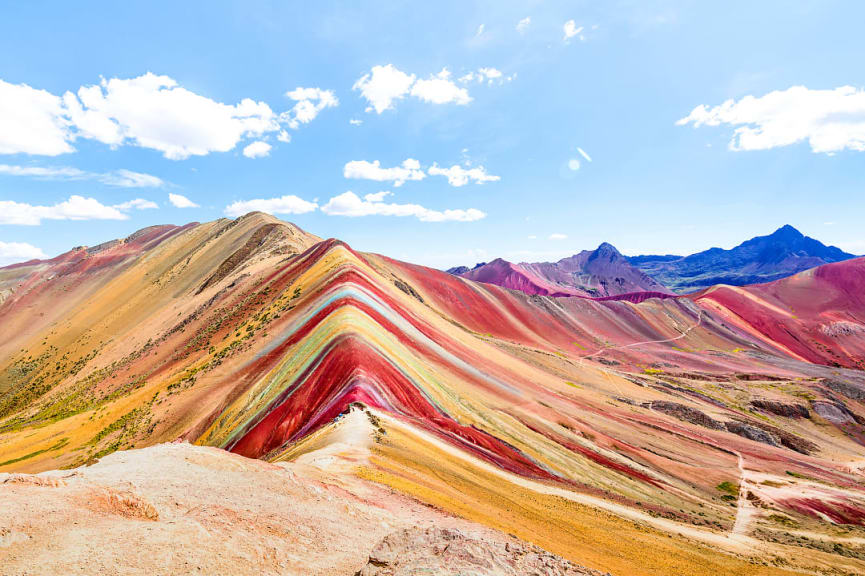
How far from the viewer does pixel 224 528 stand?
30.6ft

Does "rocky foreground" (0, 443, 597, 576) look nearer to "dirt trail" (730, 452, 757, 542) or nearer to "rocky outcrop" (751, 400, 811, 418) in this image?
"dirt trail" (730, 452, 757, 542)

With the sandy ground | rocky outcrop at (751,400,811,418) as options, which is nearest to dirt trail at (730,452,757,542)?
the sandy ground

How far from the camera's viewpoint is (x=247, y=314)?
1907 inches

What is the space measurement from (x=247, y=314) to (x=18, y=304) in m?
112

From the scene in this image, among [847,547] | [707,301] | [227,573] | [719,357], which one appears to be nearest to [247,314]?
[227,573]

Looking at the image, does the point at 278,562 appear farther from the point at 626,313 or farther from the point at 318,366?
the point at 626,313

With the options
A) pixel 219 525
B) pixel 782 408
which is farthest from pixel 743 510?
pixel 782 408

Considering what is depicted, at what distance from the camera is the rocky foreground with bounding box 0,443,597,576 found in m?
7.33

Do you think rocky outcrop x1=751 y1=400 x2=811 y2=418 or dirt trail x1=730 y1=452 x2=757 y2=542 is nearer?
dirt trail x1=730 y1=452 x2=757 y2=542

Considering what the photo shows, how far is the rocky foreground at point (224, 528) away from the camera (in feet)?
A: 24.0

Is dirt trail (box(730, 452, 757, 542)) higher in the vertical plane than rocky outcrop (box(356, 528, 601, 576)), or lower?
lower

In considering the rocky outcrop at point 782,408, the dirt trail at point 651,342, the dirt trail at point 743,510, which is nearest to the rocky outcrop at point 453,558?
the dirt trail at point 743,510

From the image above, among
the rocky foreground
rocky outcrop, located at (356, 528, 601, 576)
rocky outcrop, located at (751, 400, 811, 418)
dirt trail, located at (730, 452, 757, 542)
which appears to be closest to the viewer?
the rocky foreground

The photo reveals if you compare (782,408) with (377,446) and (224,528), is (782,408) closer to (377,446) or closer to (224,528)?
(377,446)
